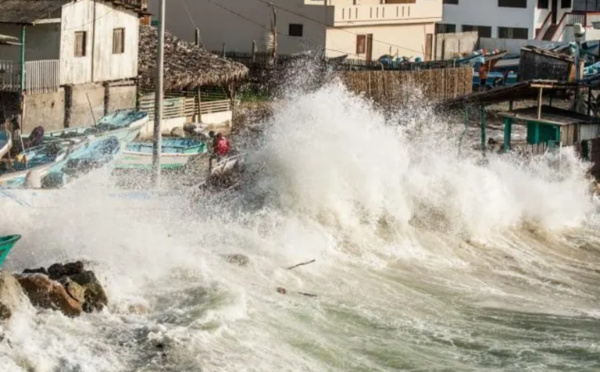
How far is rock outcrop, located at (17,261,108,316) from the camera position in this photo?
56.6 feet

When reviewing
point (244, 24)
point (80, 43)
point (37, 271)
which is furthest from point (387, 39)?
point (37, 271)

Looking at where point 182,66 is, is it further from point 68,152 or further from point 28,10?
point 68,152

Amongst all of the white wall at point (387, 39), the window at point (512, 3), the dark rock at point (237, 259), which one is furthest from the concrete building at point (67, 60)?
the window at point (512, 3)

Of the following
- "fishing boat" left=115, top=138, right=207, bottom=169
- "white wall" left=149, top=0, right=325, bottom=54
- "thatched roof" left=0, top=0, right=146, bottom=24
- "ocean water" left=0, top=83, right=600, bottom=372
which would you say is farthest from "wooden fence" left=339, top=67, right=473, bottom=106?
"ocean water" left=0, top=83, right=600, bottom=372

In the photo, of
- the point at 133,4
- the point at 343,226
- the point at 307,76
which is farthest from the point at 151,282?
the point at 307,76

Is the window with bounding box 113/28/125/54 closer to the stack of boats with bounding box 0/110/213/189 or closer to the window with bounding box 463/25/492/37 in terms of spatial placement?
the stack of boats with bounding box 0/110/213/189

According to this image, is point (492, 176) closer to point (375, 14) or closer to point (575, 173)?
point (575, 173)

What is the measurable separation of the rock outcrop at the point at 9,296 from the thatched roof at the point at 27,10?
16.3 metres

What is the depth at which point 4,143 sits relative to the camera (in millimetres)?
26922

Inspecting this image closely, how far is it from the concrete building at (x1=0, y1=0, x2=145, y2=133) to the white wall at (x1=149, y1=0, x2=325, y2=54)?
47.8 ft

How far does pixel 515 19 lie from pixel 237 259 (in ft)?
156

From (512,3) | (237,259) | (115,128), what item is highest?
(512,3)

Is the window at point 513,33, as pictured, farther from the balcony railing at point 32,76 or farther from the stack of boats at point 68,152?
the balcony railing at point 32,76

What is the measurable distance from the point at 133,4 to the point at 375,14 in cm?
1977
